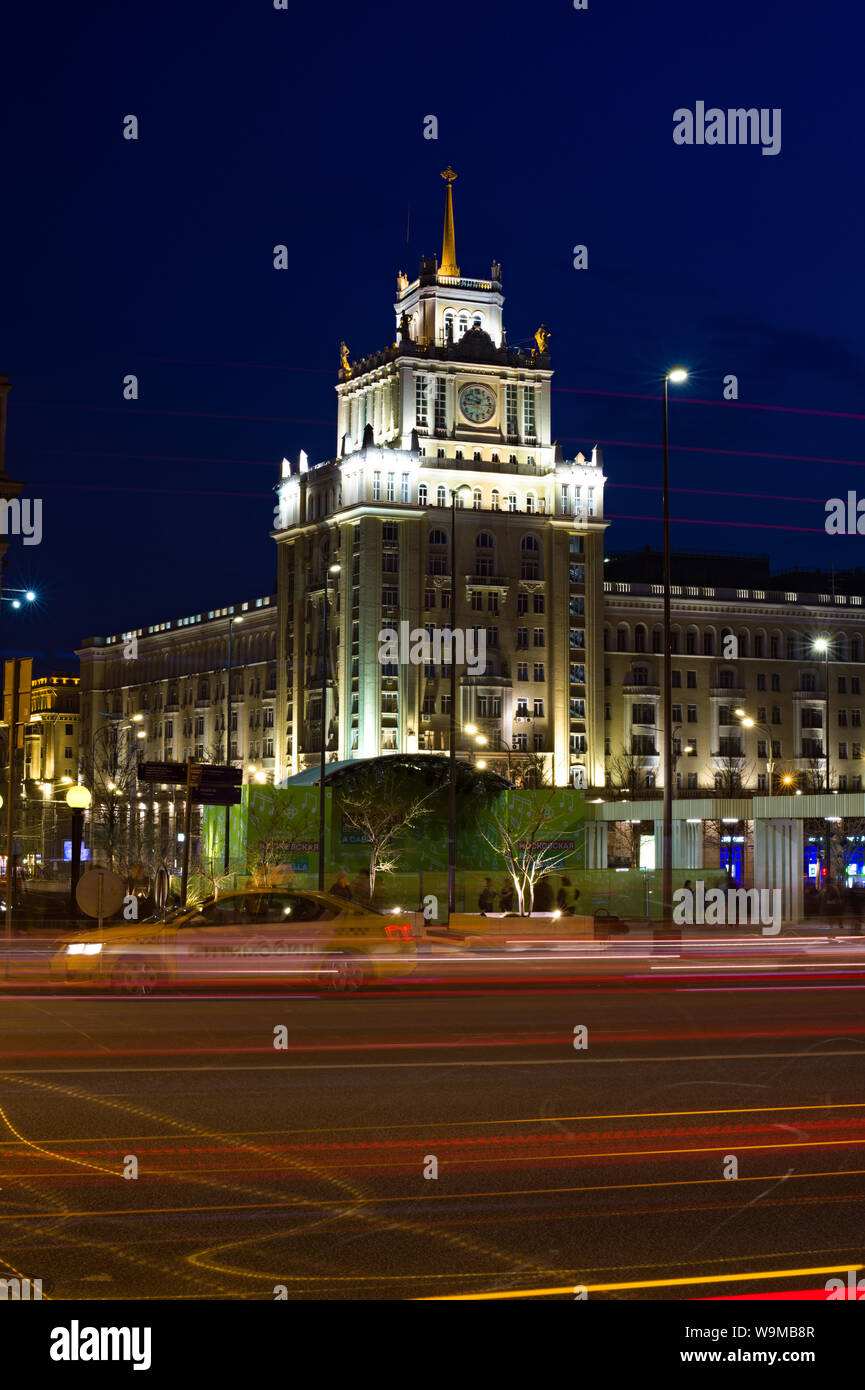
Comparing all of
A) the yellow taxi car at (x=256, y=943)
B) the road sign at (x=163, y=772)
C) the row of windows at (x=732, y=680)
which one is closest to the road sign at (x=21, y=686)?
the road sign at (x=163, y=772)

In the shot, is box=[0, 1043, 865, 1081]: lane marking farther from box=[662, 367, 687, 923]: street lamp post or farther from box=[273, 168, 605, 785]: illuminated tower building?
box=[273, 168, 605, 785]: illuminated tower building

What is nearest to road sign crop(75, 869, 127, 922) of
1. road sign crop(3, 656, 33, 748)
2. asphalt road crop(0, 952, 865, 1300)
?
road sign crop(3, 656, 33, 748)

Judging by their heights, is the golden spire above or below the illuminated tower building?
above

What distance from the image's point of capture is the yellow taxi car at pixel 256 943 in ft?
76.2

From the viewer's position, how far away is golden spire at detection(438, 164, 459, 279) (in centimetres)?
11906

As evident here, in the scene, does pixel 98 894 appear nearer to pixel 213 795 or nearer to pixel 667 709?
pixel 213 795

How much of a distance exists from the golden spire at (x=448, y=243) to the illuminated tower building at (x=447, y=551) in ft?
0.53

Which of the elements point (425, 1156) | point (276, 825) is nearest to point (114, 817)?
point (276, 825)

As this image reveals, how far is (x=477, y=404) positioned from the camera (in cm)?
11375

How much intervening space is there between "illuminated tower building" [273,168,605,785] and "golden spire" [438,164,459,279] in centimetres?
16
